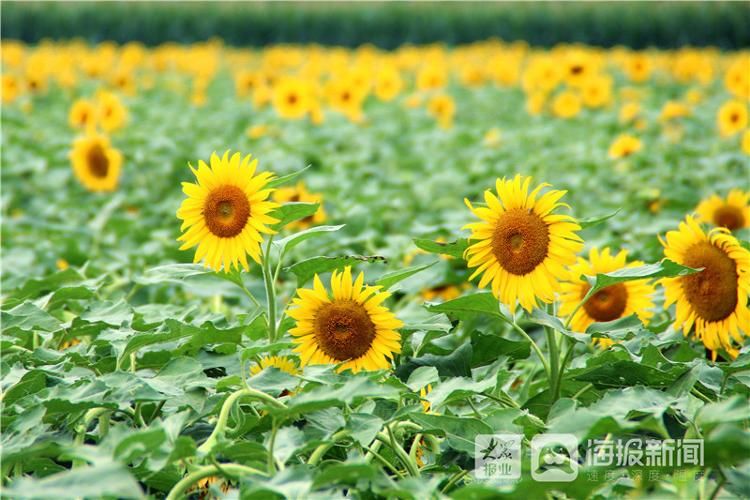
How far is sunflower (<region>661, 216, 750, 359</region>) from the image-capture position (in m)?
2.01

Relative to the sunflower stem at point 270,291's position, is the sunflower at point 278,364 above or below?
below

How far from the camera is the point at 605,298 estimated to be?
223cm

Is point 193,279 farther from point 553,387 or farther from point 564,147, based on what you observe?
point 564,147

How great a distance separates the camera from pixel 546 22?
1723 cm

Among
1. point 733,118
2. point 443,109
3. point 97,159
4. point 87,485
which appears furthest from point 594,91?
point 87,485

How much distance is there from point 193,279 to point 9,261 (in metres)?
1.10

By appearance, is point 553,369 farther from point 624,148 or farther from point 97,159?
point 97,159

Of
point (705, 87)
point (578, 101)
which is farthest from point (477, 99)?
point (705, 87)

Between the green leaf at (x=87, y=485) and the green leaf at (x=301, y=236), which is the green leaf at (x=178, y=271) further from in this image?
the green leaf at (x=87, y=485)

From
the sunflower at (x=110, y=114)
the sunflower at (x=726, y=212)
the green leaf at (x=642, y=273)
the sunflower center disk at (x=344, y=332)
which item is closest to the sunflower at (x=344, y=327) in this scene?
the sunflower center disk at (x=344, y=332)
